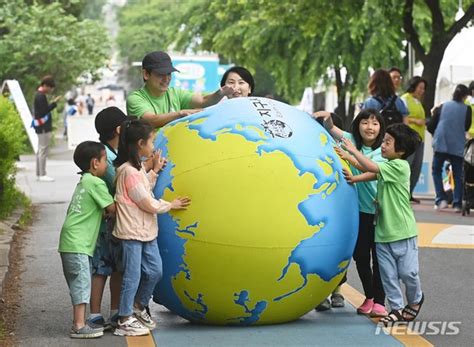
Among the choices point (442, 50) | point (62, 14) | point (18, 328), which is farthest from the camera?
point (62, 14)

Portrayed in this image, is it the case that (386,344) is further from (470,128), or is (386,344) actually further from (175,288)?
(470,128)

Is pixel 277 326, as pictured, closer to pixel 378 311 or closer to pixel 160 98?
pixel 378 311

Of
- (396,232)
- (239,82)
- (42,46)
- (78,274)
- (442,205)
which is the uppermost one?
(239,82)

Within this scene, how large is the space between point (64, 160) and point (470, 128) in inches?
637

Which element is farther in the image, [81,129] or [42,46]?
[42,46]

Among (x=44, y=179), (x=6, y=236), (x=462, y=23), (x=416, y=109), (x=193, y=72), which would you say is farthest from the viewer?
(x=193, y=72)

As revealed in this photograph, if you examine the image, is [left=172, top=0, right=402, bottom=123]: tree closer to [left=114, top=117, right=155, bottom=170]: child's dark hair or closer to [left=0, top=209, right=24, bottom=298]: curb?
Answer: [left=0, top=209, right=24, bottom=298]: curb

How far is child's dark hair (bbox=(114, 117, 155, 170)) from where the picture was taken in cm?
767

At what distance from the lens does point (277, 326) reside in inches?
313

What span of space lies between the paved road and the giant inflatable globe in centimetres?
20

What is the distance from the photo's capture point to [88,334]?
25.4 ft

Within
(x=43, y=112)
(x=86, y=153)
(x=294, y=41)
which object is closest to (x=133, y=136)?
(x=86, y=153)

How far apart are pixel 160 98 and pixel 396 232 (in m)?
2.07

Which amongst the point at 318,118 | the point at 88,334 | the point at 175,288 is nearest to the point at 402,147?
the point at 318,118
